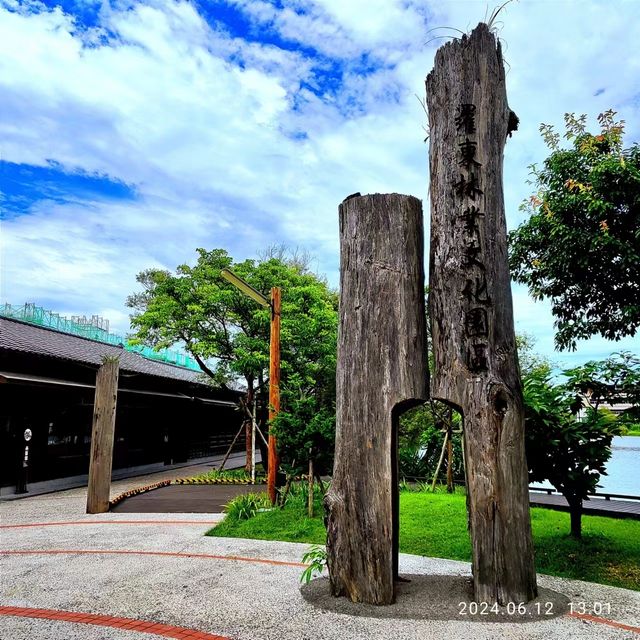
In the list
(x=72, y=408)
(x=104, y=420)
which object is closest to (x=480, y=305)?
(x=104, y=420)

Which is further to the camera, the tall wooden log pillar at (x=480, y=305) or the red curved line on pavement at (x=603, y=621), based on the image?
the tall wooden log pillar at (x=480, y=305)

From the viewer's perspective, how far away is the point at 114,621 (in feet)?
12.0

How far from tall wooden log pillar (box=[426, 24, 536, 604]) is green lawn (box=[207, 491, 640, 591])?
1614 mm

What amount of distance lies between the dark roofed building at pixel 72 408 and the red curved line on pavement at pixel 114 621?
6414 millimetres

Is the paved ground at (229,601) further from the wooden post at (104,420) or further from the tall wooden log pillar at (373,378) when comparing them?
the wooden post at (104,420)

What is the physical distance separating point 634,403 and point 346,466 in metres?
3.18

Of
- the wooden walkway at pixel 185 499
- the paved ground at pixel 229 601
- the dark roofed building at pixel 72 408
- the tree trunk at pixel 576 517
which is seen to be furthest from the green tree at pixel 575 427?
the dark roofed building at pixel 72 408

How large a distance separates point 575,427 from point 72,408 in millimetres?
12246

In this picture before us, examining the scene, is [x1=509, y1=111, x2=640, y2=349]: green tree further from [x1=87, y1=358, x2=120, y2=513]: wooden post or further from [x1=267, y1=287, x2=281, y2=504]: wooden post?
[x1=87, y1=358, x2=120, y2=513]: wooden post

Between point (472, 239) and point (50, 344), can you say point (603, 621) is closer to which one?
point (472, 239)

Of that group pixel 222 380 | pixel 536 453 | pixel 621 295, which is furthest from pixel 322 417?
pixel 222 380

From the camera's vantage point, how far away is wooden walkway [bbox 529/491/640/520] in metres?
8.14

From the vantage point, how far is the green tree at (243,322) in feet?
44.5

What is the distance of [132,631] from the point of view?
3463mm
